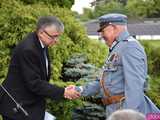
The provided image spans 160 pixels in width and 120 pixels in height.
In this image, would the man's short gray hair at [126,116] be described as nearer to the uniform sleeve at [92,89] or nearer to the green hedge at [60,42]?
the uniform sleeve at [92,89]

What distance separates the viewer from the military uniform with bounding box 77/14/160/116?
4758 mm

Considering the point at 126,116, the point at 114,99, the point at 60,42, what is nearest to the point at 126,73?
the point at 114,99

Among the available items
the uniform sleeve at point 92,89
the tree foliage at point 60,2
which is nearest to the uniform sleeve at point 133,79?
the uniform sleeve at point 92,89

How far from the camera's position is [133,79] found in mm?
4750

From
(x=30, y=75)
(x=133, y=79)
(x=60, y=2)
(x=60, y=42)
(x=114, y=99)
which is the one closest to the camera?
(x=133, y=79)

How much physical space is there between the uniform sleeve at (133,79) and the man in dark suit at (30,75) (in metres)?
0.89

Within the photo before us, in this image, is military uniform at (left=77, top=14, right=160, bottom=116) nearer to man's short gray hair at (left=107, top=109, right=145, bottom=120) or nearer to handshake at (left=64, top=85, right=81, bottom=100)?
handshake at (left=64, top=85, right=81, bottom=100)

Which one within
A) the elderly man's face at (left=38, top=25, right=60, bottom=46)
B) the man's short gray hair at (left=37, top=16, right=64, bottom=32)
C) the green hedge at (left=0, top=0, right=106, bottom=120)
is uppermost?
the man's short gray hair at (left=37, top=16, right=64, bottom=32)

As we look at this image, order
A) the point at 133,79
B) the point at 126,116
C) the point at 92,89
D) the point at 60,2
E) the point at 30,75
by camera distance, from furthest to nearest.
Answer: the point at 60,2, the point at 92,89, the point at 30,75, the point at 133,79, the point at 126,116

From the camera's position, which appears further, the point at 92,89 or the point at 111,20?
the point at 92,89

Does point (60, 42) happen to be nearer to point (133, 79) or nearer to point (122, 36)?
point (122, 36)

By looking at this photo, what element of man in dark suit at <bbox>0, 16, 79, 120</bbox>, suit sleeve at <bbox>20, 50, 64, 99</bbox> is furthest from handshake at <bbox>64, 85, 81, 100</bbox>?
suit sleeve at <bbox>20, 50, 64, 99</bbox>

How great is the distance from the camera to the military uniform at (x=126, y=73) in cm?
476

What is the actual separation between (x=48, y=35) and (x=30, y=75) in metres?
0.44
